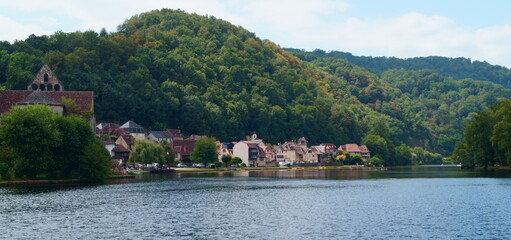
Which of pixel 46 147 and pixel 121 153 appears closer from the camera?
pixel 46 147

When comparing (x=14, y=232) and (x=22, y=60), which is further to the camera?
(x=22, y=60)

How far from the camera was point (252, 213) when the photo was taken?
2151 inches

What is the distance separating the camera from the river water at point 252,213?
4269 centimetres

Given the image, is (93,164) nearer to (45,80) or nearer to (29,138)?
(29,138)

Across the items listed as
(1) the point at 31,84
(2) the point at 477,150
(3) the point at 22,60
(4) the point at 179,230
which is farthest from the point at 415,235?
(3) the point at 22,60

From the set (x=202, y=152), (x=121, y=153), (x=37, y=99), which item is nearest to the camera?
(x=37, y=99)

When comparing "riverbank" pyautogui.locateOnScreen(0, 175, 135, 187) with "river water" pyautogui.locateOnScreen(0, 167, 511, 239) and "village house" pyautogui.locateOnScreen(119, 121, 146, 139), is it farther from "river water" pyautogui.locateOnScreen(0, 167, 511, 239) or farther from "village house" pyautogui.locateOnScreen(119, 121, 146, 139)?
"village house" pyautogui.locateOnScreen(119, 121, 146, 139)

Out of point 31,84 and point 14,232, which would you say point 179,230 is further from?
point 31,84

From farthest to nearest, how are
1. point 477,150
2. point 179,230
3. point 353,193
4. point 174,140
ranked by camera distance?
1. point 174,140
2. point 477,150
3. point 353,193
4. point 179,230

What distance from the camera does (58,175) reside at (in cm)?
9019

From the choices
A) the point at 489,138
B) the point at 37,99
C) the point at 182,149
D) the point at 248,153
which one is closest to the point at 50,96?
the point at 37,99

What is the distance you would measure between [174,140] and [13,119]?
271 feet

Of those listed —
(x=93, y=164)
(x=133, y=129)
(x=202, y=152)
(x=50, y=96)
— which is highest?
(x=50, y=96)

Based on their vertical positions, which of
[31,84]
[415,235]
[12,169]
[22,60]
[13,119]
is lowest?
[415,235]
